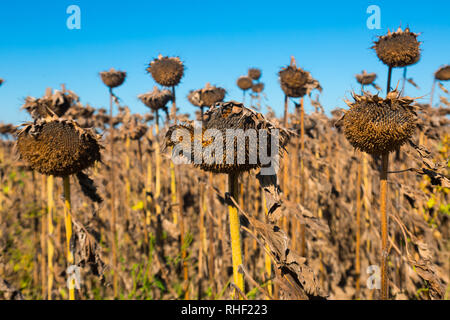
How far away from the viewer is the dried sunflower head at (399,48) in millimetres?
3201

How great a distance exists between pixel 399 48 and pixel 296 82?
1.65m

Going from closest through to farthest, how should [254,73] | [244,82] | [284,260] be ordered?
[284,260] < [244,82] < [254,73]

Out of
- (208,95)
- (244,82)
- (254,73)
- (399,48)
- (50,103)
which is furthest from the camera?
(254,73)

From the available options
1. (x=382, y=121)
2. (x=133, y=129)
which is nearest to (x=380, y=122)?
(x=382, y=121)

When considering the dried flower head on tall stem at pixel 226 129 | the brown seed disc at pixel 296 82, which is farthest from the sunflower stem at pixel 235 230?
the brown seed disc at pixel 296 82

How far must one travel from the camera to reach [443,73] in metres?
7.64

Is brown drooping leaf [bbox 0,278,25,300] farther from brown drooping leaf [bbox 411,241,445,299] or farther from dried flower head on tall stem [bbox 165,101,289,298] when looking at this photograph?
brown drooping leaf [bbox 411,241,445,299]

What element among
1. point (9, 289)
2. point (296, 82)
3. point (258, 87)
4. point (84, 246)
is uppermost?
point (258, 87)

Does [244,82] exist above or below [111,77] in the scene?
above

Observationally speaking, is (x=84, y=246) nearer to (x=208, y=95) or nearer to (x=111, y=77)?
(x=208, y=95)

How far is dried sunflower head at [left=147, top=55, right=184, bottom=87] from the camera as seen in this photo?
448cm

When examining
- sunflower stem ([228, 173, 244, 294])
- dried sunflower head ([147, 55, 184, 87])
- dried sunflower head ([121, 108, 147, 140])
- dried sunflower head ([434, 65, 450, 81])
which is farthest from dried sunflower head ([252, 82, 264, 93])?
sunflower stem ([228, 173, 244, 294])

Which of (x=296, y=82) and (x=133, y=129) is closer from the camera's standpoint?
(x=296, y=82)
